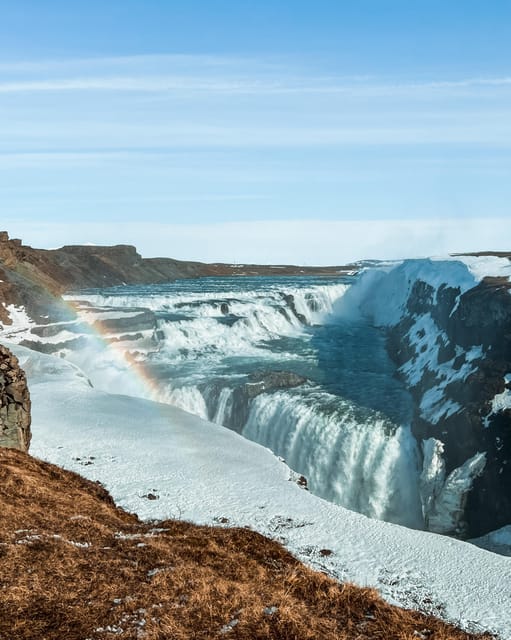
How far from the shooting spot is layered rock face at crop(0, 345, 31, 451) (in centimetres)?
1859

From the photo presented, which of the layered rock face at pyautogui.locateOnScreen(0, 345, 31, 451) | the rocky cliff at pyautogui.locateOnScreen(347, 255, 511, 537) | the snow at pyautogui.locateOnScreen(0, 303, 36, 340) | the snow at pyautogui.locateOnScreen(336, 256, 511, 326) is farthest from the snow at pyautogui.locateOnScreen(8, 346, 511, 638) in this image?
the snow at pyautogui.locateOnScreen(336, 256, 511, 326)

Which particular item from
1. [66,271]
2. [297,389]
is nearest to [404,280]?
[297,389]

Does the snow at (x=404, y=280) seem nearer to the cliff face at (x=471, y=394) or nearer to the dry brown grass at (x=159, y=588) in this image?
the cliff face at (x=471, y=394)

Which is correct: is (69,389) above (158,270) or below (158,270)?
below

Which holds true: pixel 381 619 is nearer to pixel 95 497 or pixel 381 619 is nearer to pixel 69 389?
pixel 95 497

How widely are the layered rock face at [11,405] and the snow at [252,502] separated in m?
1.96

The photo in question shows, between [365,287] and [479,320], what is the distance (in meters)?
52.4

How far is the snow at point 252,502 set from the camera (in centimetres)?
1302

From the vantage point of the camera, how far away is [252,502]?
1753 centimetres

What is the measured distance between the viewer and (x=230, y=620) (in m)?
8.70

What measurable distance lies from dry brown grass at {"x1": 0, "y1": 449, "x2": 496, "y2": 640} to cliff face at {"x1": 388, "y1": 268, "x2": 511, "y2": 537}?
634 inches

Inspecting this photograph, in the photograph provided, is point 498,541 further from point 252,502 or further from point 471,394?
point 252,502

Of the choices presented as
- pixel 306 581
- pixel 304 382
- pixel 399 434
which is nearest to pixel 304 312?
pixel 304 382

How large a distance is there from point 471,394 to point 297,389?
11351 millimetres
